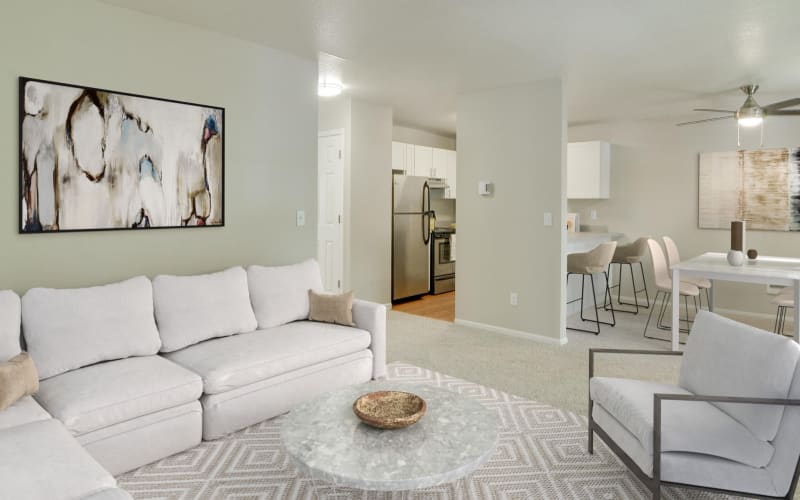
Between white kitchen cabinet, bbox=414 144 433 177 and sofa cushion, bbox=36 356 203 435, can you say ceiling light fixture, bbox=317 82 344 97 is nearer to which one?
white kitchen cabinet, bbox=414 144 433 177

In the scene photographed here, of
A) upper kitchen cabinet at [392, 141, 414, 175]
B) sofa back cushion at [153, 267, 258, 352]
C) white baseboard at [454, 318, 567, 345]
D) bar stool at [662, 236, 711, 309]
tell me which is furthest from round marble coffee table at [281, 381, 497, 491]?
upper kitchen cabinet at [392, 141, 414, 175]

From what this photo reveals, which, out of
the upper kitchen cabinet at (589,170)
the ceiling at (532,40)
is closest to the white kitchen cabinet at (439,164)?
the upper kitchen cabinet at (589,170)

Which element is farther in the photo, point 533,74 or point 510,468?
point 533,74

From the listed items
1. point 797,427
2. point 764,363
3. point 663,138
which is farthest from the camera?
point 663,138

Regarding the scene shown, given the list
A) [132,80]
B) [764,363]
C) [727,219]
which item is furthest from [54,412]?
[727,219]

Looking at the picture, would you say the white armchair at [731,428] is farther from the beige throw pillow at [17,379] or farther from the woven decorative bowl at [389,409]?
the beige throw pillow at [17,379]

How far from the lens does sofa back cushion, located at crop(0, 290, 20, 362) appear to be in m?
2.36

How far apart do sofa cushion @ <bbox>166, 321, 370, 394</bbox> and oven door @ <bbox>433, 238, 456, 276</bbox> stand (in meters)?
3.94

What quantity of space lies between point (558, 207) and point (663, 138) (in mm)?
2875

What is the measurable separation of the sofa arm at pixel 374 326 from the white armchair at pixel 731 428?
68.5 inches

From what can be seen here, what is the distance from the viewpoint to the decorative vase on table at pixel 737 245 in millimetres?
4414

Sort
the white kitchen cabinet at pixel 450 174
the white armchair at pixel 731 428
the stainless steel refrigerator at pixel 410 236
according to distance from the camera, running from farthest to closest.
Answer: the white kitchen cabinet at pixel 450 174, the stainless steel refrigerator at pixel 410 236, the white armchair at pixel 731 428

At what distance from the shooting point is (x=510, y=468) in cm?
251

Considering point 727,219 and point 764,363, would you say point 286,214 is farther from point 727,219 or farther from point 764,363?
point 727,219
